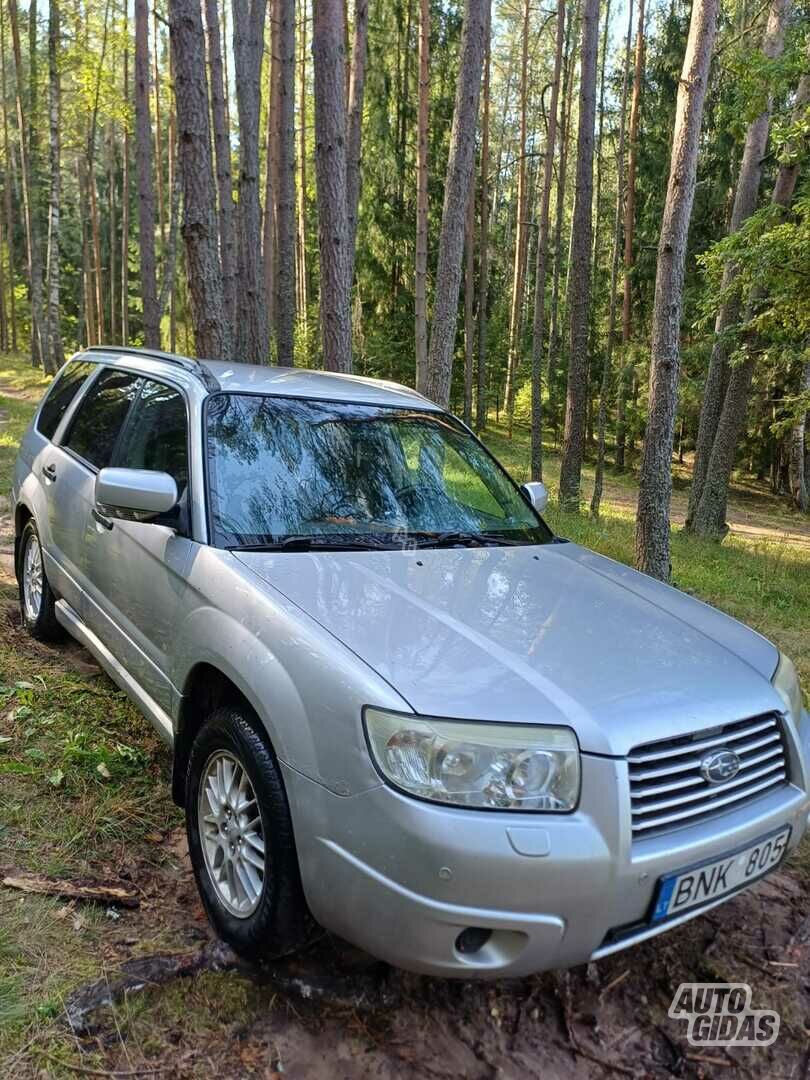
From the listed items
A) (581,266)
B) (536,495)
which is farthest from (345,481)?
(581,266)

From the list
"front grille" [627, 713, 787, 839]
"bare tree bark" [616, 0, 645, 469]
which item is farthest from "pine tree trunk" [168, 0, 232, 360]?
"bare tree bark" [616, 0, 645, 469]

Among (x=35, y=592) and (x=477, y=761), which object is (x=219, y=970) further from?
(x=35, y=592)

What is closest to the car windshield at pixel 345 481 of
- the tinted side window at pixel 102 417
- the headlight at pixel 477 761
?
the tinted side window at pixel 102 417

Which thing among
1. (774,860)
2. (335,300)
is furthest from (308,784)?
(335,300)

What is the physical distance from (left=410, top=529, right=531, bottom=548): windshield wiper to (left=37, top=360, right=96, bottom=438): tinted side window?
257cm

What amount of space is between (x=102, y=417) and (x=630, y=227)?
66.8 feet

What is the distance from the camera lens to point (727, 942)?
276 centimetres

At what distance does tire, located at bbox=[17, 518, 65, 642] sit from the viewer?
4.63 meters

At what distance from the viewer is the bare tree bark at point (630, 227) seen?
18766mm

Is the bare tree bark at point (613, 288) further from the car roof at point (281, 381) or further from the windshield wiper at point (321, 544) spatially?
the windshield wiper at point (321, 544)

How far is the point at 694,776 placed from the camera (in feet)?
6.93

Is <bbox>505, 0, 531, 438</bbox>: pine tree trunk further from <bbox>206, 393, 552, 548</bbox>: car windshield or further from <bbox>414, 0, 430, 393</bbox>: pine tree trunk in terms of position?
<bbox>206, 393, 552, 548</bbox>: car windshield

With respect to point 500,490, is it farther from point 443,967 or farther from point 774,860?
point 443,967

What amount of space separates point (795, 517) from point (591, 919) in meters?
22.0
